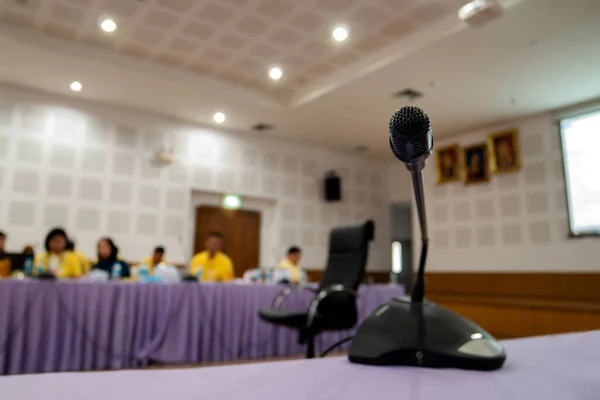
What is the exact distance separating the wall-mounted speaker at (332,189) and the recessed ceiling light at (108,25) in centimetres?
519

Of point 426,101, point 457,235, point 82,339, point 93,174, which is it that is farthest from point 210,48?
point 457,235

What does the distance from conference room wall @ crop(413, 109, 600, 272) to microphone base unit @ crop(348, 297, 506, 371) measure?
7.25 metres

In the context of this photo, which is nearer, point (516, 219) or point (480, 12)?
point (480, 12)

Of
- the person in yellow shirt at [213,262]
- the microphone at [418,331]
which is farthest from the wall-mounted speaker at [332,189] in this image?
the microphone at [418,331]

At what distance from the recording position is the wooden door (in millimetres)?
8242

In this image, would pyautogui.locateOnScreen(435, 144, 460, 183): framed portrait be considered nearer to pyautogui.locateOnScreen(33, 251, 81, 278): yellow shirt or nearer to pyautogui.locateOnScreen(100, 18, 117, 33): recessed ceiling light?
pyautogui.locateOnScreen(100, 18, 117, 33): recessed ceiling light

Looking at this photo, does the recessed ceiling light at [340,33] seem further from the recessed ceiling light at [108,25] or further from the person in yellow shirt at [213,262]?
the person in yellow shirt at [213,262]

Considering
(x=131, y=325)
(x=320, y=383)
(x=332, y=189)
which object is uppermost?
(x=332, y=189)

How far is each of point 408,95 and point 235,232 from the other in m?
3.99

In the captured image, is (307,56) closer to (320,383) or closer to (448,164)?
(448,164)

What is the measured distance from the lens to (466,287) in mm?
8258

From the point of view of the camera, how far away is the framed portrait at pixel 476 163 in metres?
8.19

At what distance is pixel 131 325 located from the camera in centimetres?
387

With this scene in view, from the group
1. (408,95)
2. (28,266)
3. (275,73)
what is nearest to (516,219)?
(408,95)
